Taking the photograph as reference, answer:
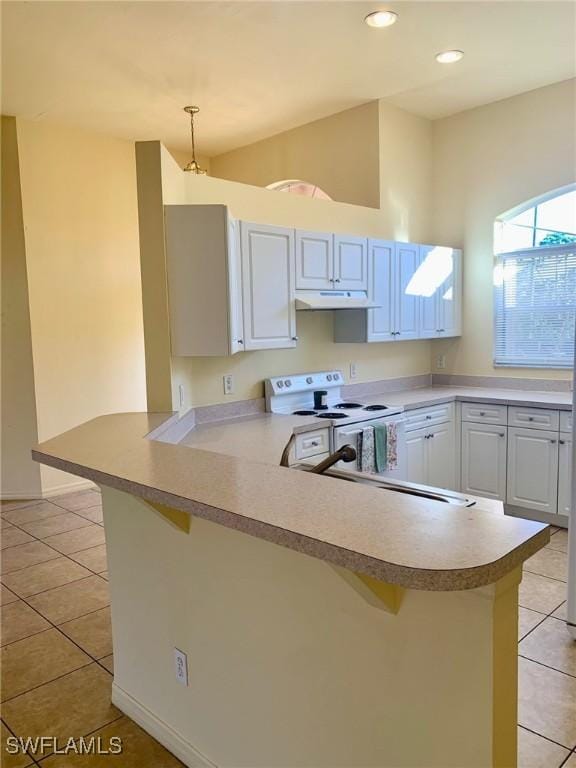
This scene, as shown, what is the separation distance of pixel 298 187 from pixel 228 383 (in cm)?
287

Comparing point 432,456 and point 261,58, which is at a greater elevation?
point 261,58

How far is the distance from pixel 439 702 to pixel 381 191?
4212 millimetres

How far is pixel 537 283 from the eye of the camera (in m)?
4.65

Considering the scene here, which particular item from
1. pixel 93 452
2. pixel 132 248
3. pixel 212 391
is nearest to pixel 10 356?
pixel 132 248

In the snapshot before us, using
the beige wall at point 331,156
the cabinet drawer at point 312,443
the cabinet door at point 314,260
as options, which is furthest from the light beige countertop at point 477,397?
the beige wall at point 331,156

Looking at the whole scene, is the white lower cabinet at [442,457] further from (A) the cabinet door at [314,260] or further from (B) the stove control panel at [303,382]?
(A) the cabinet door at [314,260]

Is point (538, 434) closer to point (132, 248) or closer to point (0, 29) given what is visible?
point (132, 248)

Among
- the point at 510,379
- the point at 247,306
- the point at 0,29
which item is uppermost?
the point at 0,29

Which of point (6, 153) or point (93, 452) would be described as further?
point (6, 153)

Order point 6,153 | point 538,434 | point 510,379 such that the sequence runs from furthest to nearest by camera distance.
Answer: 1. point 510,379
2. point 6,153
3. point 538,434

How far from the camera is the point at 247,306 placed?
3438 millimetres

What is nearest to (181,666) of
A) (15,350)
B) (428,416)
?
(428,416)

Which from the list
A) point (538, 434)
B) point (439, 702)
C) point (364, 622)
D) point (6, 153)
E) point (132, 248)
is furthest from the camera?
point (132, 248)

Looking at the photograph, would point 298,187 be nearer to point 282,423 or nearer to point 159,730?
point 282,423
